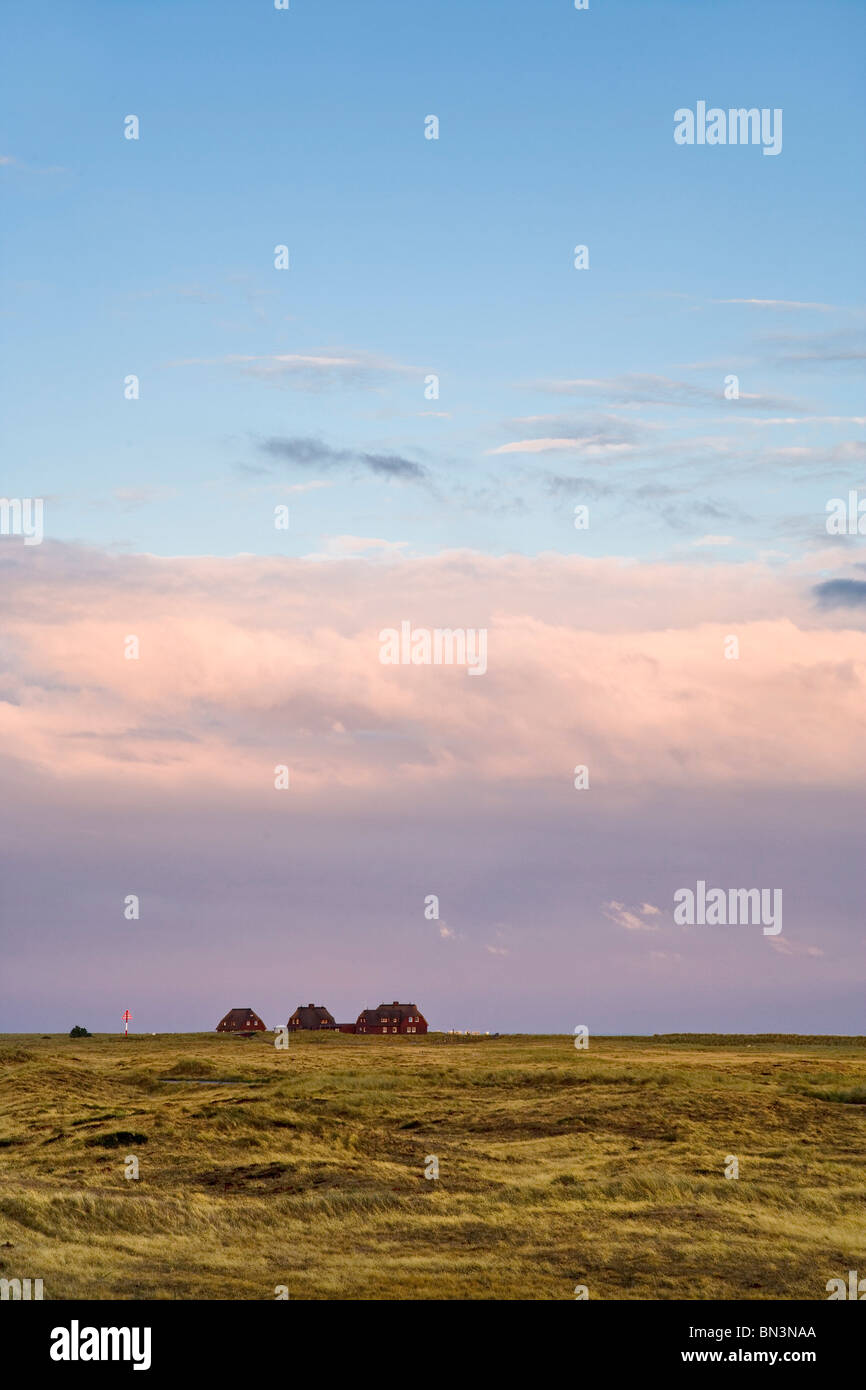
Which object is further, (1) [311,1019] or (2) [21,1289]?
(1) [311,1019]

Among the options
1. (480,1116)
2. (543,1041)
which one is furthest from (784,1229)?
(543,1041)

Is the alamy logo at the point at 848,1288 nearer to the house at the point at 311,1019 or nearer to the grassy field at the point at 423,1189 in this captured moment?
the grassy field at the point at 423,1189

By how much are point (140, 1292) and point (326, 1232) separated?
815 centimetres

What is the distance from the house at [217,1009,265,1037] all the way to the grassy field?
93372 millimetres

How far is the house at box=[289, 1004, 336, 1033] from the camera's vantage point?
165625mm

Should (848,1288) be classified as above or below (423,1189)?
above

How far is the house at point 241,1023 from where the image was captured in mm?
168750

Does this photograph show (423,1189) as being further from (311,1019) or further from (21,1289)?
(311,1019)

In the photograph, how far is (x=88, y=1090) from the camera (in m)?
67.9

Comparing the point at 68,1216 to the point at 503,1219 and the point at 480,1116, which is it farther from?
the point at 480,1116
